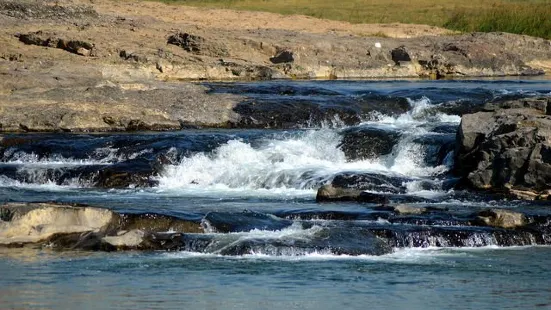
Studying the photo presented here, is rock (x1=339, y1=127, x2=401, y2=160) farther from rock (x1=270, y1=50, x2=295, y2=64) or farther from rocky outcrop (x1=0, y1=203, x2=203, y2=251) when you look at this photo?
rock (x1=270, y1=50, x2=295, y2=64)

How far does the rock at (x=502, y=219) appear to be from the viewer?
1578 cm

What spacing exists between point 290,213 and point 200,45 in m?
17.5

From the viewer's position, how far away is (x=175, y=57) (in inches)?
1280

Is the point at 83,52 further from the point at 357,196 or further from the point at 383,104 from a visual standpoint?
the point at 357,196

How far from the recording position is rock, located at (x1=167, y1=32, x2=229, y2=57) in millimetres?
33469

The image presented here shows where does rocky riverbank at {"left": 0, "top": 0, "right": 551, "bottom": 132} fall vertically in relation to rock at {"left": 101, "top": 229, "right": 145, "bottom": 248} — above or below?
below

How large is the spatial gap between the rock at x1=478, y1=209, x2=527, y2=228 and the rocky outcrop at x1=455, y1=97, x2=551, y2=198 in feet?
7.75

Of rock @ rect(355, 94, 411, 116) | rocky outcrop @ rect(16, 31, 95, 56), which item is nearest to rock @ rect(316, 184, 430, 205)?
rock @ rect(355, 94, 411, 116)

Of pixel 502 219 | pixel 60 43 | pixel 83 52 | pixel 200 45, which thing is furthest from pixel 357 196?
pixel 200 45

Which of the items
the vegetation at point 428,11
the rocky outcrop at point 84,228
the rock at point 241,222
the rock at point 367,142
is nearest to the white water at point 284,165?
the rock at point 367,142

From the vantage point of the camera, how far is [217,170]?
2112cm

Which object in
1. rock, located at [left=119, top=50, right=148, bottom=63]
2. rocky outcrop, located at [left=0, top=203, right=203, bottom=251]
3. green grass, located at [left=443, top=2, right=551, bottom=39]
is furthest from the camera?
green grass, located at [left=443, top=2, right=551, bottom=39]

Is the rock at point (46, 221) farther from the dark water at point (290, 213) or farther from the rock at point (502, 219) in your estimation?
the rock at point (502, 219)

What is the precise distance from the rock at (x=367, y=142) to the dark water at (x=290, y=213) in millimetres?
37
